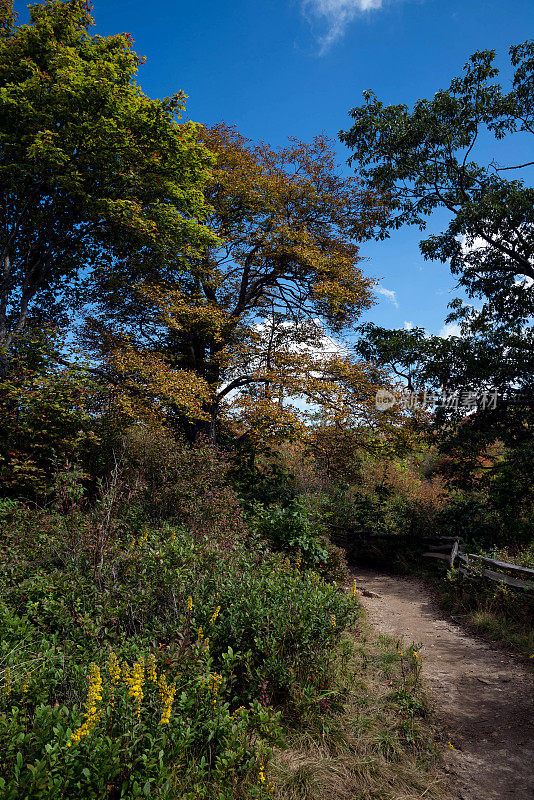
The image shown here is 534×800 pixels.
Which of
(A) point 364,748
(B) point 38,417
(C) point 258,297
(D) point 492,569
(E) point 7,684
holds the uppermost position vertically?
(C) point 258,297

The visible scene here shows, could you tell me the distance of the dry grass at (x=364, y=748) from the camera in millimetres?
3074

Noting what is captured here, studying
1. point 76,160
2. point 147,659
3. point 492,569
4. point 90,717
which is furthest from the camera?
point 76,160

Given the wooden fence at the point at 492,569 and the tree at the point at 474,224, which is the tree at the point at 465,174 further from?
the wooden fence at the point at 492,569

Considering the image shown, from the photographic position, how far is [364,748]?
3482 mm

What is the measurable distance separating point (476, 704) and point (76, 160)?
11.9 m

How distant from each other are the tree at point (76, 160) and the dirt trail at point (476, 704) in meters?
9.09

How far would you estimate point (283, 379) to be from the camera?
10898 millimetres

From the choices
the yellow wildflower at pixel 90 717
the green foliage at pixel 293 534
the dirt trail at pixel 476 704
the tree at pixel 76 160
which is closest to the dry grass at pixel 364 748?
the dirt trail at pixel 476 704

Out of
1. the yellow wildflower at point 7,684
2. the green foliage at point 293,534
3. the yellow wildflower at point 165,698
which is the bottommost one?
the yellow wildflower at point 7,684

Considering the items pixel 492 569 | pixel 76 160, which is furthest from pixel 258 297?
pixel 492 569

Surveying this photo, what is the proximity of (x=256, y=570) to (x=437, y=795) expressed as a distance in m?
2.59

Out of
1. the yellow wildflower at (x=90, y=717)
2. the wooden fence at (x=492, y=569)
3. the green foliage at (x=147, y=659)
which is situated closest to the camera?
the yellow wildflower at (x=90, y=717)

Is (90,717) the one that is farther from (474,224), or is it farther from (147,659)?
(474,224)

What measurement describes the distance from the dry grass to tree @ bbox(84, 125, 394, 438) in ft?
20.9
